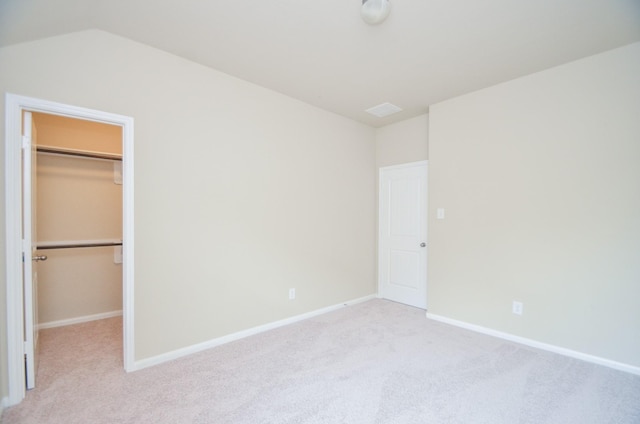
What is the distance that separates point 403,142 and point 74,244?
4.45 metres

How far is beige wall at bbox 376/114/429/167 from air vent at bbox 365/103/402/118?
413 mm

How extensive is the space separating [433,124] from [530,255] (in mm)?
1868

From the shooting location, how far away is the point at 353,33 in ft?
7.25

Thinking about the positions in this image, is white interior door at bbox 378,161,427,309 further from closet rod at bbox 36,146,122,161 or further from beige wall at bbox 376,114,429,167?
closet rod at bbox 36,146,122,161

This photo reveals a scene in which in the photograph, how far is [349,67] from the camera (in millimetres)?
2711

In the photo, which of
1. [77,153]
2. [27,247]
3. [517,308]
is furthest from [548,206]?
[77,153]

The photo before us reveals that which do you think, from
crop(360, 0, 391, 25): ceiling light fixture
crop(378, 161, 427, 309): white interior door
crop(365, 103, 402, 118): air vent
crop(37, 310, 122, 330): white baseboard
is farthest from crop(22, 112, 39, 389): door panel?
crop(378, 161, 427, 309): white interior door

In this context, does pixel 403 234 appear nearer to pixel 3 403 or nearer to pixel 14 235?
pixel 14 235

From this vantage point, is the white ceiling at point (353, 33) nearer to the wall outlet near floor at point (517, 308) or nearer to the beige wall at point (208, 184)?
the beige wall at point (208, 184)

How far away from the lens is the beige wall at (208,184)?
2211 mm

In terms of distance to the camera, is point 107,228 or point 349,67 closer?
point 349,67

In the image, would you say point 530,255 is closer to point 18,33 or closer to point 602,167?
point 602,167

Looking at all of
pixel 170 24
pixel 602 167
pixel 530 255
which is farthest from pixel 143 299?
pixel 602 167

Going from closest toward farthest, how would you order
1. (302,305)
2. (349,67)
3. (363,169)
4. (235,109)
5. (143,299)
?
(143,299) < (349,67) < (235,109) < (302,305) < (363,169)
